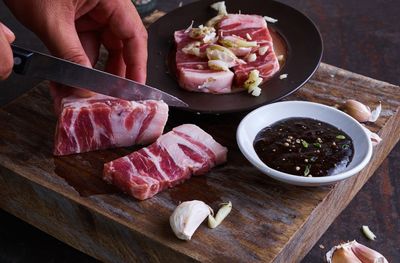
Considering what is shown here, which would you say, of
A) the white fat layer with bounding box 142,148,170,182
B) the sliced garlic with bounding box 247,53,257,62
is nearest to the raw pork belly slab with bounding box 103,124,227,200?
the white fat layer with bounding box 142,148,170,182

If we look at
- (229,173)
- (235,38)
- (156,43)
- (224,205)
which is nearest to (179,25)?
(156,43)

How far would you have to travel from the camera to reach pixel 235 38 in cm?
278

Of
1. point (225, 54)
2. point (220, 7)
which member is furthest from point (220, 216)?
point (220, 7)

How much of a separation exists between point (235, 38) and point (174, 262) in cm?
108

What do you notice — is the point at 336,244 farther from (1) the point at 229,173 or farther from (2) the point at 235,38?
(2) the point at 235,38

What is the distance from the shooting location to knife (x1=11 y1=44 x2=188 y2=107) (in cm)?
222

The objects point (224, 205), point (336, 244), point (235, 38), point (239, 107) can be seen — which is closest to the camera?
point (224, 205)

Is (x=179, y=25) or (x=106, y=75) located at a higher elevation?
(x=106, y=75)

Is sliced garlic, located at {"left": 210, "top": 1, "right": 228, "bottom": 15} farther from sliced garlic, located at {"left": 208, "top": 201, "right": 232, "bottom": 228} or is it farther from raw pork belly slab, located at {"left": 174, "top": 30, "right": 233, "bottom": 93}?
sliced garlic, located at {"left": 208, "top": 201, "right": 232, "bottom": 228}

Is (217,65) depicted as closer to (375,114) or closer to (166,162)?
(166,162)

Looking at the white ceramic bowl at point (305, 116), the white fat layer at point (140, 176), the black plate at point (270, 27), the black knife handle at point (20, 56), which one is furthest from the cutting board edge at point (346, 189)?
the black knife handle at point (20, 56)

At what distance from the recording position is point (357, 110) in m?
2.58

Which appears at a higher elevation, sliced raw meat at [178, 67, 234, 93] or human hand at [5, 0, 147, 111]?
human hand at [5, 0, 147, 111]

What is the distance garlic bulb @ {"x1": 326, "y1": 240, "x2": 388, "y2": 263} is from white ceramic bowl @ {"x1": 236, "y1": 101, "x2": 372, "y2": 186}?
231 mm
